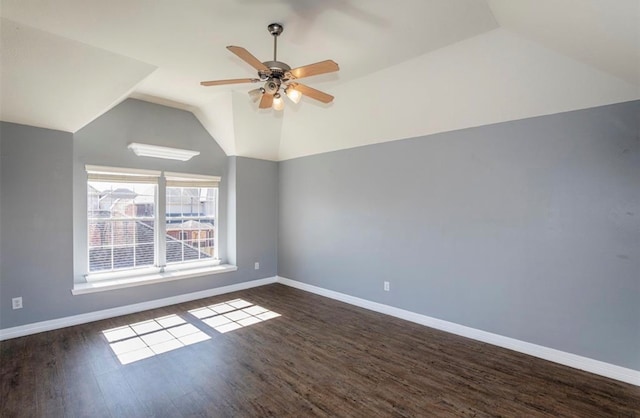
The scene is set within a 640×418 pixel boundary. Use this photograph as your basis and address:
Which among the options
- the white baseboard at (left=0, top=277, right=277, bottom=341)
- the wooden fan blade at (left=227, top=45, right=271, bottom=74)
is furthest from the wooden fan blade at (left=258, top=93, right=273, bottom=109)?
the white baseboard at (left=0, top=277, right=277, bottom=341)

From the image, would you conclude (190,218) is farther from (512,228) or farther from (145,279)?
(512,228)

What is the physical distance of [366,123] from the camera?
13.5 feet

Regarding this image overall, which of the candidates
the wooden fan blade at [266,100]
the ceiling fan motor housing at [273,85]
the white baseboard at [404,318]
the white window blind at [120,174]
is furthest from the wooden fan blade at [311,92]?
the white window blind at [120,174]

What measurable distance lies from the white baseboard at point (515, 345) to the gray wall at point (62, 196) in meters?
2.65

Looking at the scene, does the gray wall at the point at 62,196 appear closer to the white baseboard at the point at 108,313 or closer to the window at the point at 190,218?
the white baseboard at the point at 108,313

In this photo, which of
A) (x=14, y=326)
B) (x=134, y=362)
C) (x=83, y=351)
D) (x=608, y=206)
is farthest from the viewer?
(x=14, y=326)

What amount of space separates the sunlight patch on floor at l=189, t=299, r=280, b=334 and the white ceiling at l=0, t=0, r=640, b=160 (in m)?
2.85

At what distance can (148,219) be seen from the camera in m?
4.57

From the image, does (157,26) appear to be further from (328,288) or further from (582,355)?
(582,355)

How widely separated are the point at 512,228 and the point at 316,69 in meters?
2.59

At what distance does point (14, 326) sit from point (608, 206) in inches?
242

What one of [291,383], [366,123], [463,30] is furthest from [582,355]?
[366,123]

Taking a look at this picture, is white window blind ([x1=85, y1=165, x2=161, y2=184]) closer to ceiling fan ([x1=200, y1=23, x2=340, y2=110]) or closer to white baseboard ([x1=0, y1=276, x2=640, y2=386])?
white baseboard ([x1=0, y1=276, x2=640, y2=386])

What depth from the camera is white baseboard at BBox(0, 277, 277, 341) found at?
11.0 feet
